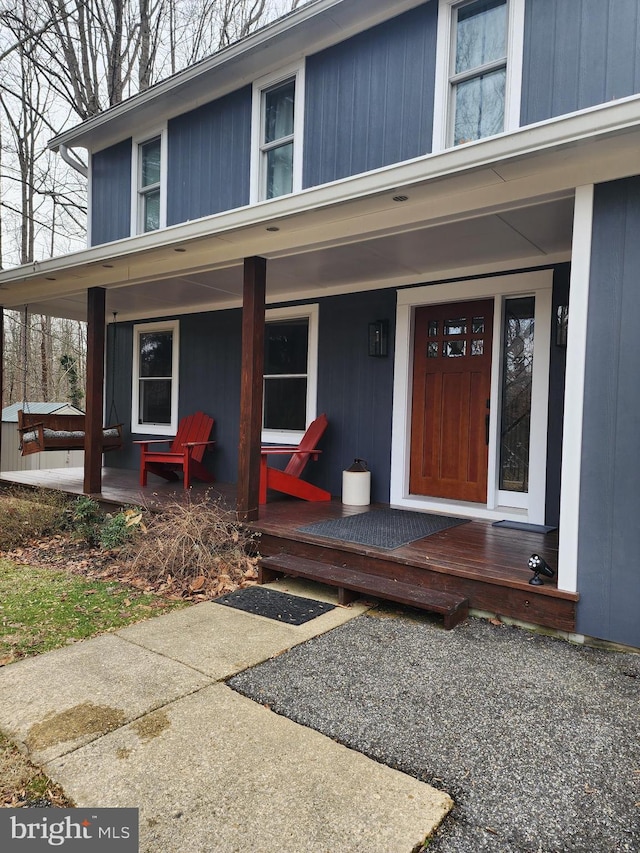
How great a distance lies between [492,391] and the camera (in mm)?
4996

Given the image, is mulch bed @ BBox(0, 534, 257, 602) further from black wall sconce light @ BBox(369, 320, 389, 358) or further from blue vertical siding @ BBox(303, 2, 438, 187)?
blue vertical siding @ BBox(303, 2, 438, 187)

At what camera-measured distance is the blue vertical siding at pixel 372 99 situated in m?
4.44

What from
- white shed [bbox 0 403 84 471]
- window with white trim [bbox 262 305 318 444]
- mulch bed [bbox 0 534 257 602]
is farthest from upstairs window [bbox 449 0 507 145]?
white shed [bbox 0 403 84 471]

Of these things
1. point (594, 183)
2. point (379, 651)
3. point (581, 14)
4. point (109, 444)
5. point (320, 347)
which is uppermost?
point (581, 14)

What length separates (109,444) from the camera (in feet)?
24.3

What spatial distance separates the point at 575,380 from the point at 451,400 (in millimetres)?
2271

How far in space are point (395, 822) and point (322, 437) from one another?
179 inches

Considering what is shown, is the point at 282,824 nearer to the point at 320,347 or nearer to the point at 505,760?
the point at 505,760

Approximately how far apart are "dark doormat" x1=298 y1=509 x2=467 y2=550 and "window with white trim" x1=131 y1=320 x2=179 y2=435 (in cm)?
388

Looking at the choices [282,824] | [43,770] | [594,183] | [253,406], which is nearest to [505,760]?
[282,824]

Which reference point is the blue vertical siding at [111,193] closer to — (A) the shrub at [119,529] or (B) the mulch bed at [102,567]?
(A) the shrub at [119,529]

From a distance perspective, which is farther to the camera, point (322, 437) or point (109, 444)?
point (109, 444)

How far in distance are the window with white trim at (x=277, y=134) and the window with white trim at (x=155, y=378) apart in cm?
288

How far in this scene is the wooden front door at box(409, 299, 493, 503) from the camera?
517cm
